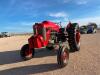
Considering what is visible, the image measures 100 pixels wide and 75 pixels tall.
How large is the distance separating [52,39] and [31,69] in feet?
11.9

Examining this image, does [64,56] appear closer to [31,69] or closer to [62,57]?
[62,57]

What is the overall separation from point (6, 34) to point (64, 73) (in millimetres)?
58918

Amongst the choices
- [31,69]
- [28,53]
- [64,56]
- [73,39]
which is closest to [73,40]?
[73,39]

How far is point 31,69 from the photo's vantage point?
10719 millimetres

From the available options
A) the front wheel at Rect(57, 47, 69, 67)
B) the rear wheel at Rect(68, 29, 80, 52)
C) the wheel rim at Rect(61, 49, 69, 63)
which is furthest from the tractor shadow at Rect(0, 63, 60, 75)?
the rear wheel at Rect(68, 29, 80, 52)

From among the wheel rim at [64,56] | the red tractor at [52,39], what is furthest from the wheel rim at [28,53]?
the wheel rim at [64,56]

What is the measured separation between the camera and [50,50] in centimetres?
1636

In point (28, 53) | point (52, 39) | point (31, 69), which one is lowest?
point (31, 69)

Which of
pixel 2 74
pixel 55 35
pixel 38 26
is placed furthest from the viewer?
pixel 55 35

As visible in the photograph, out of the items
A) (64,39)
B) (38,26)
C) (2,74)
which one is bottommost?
(2,74)

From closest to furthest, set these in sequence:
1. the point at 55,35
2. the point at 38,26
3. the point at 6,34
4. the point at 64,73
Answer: the point at 64,73 < the point at 38,26 < the point at 55,35 < the point at 6,34

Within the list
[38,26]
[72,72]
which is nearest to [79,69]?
[72,72]

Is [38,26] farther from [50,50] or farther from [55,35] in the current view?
[50,50]

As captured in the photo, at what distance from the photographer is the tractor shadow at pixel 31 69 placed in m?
10.2
